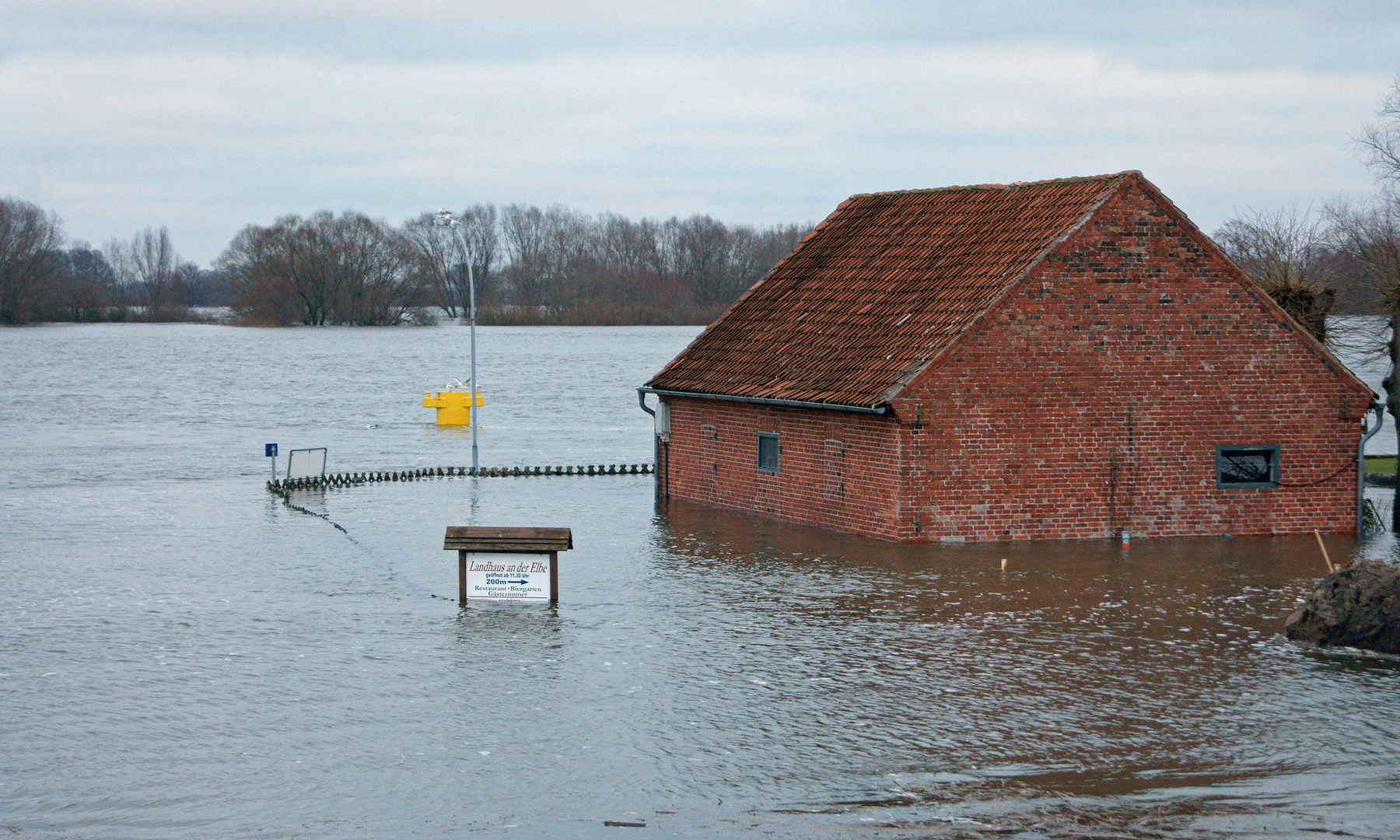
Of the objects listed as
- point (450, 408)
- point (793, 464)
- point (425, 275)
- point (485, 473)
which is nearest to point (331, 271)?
point (425, 275)

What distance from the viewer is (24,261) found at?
166 m

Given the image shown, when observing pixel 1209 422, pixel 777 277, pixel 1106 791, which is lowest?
pixel 1106 791

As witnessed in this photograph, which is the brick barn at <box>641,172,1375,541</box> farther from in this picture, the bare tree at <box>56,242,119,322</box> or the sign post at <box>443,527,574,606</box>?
the bare tree at <box>56,242,119,322</box>

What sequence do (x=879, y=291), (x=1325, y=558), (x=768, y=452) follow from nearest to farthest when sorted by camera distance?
(x=1325, y=558), (x=768, y=452), (x=879, y=291)

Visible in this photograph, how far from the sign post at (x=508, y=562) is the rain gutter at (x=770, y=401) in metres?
5.82

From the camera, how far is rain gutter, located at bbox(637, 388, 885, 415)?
22.0m

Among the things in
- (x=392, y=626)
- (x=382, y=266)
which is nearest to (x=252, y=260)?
(x=382, y=266)

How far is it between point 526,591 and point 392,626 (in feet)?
6.07

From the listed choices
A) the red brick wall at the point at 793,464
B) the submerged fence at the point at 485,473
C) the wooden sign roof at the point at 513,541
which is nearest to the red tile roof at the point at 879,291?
the red brick wall at the point at 793,464

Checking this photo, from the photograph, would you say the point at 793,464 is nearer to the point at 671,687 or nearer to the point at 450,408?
the point at 671,687

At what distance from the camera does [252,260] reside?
559 feet

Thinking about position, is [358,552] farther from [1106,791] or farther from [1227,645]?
[1106,791]

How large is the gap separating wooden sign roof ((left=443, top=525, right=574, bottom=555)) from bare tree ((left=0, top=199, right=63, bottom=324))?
160860 mm

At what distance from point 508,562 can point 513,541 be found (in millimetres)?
346
